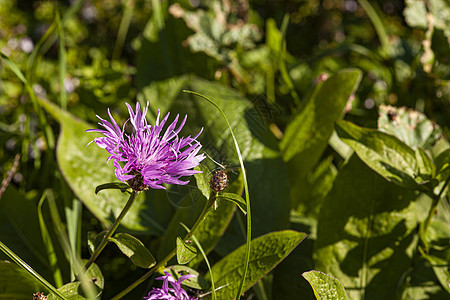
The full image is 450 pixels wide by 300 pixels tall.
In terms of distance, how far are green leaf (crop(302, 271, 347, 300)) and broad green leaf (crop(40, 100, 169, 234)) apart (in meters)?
0.43

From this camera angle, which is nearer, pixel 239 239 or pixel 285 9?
pixel 239 239

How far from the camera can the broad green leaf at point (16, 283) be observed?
83 cm

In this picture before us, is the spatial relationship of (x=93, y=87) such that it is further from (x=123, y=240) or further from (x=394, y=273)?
(x=394, y=273)

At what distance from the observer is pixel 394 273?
0.99m

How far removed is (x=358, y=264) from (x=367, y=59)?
2.86 feet

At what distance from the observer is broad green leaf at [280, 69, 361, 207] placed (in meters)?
1.13

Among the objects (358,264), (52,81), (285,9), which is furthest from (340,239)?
(285,9)

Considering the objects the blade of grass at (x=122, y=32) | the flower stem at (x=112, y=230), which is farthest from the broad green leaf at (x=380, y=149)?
the blade of grass at (x=122, y=32)

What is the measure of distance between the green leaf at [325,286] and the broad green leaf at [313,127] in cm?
40

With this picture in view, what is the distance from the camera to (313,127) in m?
1.15

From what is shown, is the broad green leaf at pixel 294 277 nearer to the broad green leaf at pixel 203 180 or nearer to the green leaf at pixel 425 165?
the green leaf at pixel 425 165

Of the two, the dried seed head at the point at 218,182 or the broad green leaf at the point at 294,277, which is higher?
the dried seed head at the point at 218,182

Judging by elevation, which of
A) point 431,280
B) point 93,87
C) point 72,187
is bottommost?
point 431,280

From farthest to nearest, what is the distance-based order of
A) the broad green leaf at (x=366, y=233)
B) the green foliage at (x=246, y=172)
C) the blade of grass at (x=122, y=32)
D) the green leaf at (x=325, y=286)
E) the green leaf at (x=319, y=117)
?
the blade of grass at (x=122, y=32), the green leaf at (x=319, y=117), the broad green leaf at (x=366, y=233), the green foliage at (x=246, y=172), the green leaf at (x=325, y=286)
